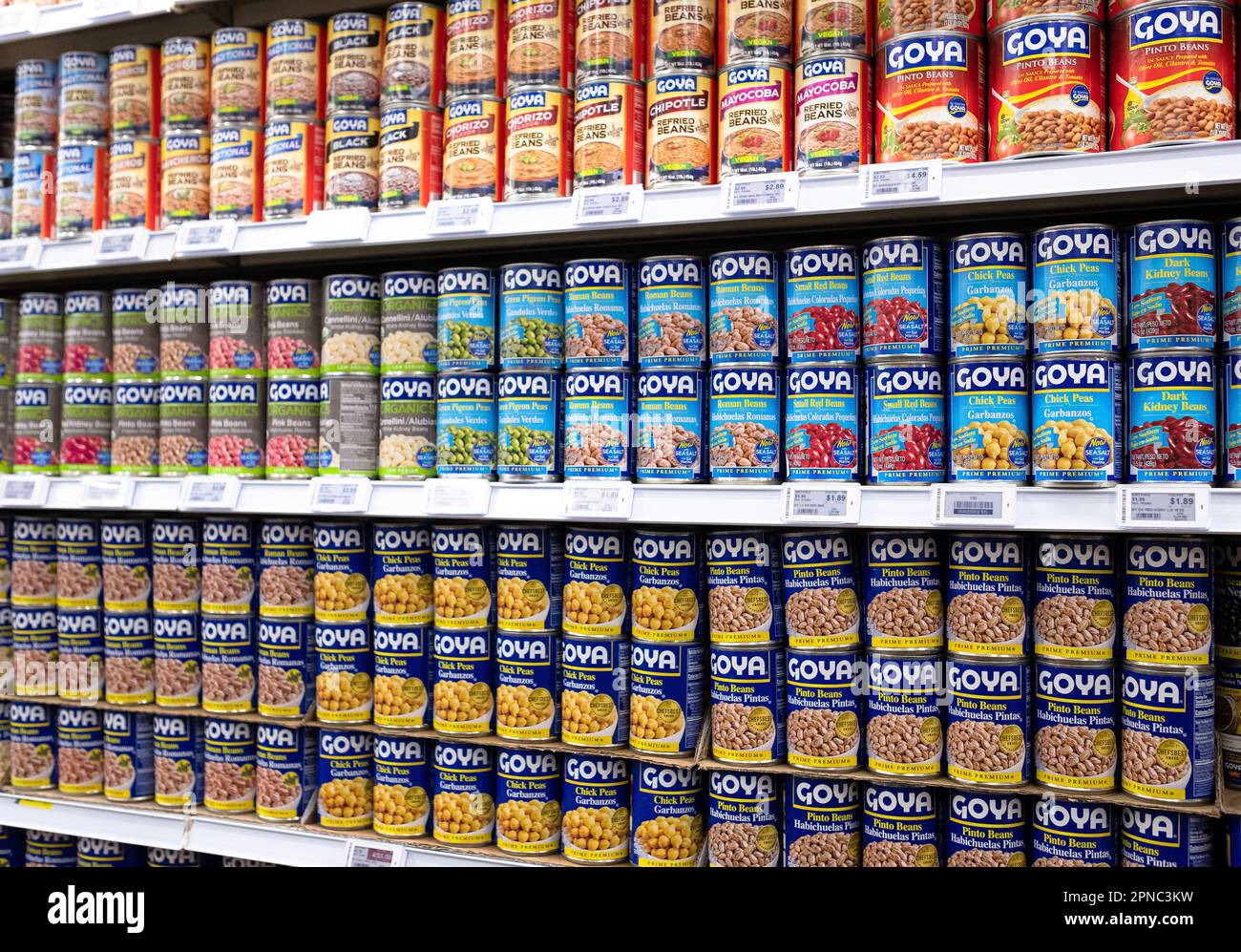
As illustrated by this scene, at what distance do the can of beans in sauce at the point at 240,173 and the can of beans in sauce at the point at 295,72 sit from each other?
8 cm

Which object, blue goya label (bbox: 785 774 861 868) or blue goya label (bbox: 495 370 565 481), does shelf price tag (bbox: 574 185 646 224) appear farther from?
blue goya label (bbox: 785 774 861 868)

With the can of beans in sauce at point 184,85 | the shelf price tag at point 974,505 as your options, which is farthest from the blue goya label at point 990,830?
the can of beans in sauce at point 184,85

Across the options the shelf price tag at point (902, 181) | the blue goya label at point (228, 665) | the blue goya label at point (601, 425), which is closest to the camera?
the shelf price tag at point (902, 181)

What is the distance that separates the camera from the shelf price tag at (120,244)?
199 centimetres

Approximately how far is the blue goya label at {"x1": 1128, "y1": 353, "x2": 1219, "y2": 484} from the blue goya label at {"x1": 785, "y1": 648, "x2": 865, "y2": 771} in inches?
20.7

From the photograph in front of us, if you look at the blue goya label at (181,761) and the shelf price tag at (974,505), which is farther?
the blue goya label at (181,761)

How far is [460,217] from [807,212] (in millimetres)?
605

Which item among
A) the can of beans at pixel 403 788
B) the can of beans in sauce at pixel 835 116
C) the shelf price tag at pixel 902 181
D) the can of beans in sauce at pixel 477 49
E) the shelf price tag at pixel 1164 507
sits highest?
the can of beans in sauce at pixel 477 49

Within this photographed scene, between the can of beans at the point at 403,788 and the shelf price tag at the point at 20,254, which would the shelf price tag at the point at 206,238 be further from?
the can of beans at the point at 403,788

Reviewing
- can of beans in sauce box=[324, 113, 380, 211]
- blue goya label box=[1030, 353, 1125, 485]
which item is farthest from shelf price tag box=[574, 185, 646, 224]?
blue goya label box=[1030, 353, 1125, 485]

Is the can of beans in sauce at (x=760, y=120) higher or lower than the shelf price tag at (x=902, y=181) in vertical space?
higher
